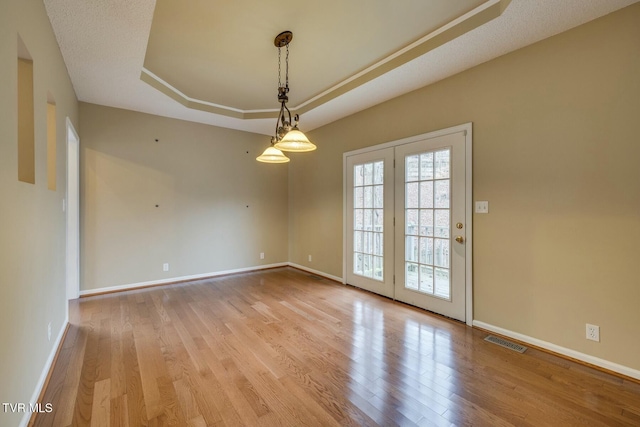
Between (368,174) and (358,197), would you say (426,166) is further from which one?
(358,197)

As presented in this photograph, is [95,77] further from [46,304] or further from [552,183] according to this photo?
[552,183]

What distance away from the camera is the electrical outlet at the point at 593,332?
2.33 meters

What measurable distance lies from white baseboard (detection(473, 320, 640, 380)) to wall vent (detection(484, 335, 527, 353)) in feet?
0.32

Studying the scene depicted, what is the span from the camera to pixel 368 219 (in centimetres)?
440

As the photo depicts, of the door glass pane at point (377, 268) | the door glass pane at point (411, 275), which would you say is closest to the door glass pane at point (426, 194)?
the door glass pane at point (411, 275)

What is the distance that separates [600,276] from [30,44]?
4.40 metres

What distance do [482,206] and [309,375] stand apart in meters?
2.36

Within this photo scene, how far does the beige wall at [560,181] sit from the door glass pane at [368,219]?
1.15 meters

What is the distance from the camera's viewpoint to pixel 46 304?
2.27 m

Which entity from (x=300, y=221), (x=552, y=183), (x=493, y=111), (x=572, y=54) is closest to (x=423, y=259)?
(x=552, y=183)

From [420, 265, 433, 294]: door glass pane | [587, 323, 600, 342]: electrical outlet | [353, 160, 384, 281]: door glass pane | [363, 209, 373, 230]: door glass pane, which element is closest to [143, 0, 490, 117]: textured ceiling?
[353, 160, 384, 281]: door glass pane

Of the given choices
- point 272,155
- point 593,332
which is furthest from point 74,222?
point 593,332

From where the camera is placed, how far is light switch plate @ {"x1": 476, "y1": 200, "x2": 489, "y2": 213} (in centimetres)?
300

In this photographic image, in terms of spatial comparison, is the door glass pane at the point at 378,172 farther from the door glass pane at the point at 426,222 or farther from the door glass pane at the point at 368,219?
the door glass pane at the point at 426,222
